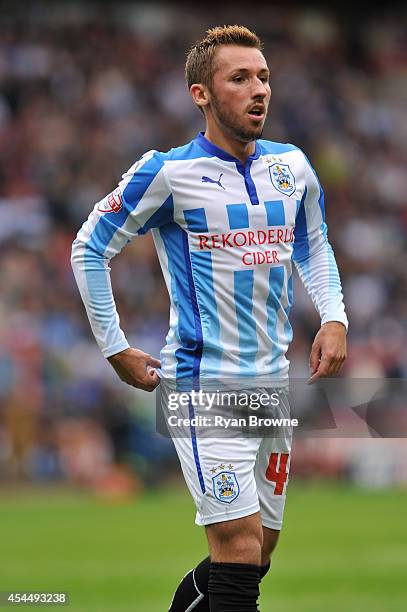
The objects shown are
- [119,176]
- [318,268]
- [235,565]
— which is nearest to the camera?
[235,565]

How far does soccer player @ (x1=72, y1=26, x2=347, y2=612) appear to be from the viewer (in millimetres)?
5078

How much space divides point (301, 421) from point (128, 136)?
45.0 feet

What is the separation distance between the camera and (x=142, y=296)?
55.7 feet

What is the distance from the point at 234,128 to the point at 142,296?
1187 cm

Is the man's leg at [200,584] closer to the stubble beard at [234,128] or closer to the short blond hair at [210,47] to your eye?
the stubble beard at [234,128]

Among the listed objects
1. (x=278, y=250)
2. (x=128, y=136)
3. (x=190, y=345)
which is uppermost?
(x=128, y=136)

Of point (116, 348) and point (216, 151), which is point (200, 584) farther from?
point (216, 151)

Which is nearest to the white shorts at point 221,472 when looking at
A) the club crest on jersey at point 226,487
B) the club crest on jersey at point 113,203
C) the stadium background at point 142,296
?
the club crest on jersey at point 226,487

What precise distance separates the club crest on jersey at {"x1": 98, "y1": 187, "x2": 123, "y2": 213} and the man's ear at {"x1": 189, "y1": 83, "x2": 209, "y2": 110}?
19.6 inches

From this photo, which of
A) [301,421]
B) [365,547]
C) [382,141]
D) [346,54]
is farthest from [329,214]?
[301,421]

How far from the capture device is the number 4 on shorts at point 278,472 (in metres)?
5.25

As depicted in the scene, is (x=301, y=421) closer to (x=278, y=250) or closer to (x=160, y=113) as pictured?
(x=278, y=250)

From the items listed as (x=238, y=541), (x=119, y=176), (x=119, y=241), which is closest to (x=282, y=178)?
(x=119, y=241)

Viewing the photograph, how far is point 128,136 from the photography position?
1911 cm
